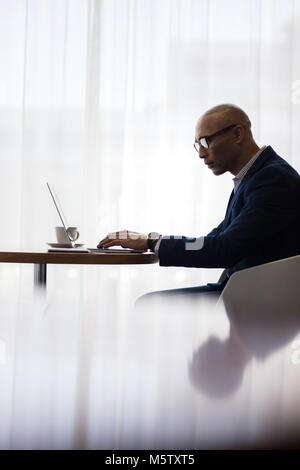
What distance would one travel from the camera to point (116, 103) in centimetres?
306

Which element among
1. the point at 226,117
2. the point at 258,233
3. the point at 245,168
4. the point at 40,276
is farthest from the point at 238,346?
the point at 40,276

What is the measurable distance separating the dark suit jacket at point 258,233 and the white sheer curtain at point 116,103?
62.4 inches

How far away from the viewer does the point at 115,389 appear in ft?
2.41

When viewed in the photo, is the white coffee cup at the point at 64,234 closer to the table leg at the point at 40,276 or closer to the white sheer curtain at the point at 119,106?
the table leg at the point at 40,276

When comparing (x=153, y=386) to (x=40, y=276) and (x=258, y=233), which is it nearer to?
(x=258, y=233)

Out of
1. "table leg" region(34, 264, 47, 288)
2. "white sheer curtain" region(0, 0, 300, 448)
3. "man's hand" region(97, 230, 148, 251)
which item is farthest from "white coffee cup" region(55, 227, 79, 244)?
"white sheer curtain" region(0, 0, 300, 448)


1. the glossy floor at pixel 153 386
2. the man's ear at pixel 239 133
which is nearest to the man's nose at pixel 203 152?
the man's ear at pixel 239 133

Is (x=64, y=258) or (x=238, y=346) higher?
(x=64, y=258)

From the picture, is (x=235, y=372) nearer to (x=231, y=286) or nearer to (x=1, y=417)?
(x=1, y=417)

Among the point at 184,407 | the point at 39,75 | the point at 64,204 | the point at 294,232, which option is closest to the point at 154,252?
the point at 294,232

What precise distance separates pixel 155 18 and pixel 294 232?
6.85 feet

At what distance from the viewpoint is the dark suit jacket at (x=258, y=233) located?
1407 millimetres

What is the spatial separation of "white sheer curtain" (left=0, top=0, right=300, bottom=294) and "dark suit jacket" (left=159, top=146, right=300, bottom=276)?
1.59m

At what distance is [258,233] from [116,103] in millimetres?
1894
